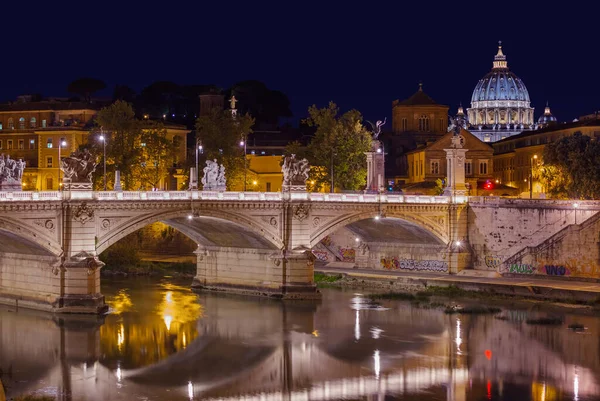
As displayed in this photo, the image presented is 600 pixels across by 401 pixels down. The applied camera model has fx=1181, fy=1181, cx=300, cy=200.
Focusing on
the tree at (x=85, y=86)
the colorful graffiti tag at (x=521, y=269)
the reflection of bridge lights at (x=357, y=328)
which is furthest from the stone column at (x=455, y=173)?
the tree at (x=85, y=86)

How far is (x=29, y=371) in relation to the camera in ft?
139

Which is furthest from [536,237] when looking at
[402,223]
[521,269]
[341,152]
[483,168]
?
[483,168]

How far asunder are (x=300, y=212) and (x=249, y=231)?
2.91m

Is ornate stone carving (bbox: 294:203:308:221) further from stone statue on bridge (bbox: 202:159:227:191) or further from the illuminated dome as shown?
the illuminated dome

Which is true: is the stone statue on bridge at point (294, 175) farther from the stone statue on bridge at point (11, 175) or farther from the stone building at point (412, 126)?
the stone building at point (412, 126)

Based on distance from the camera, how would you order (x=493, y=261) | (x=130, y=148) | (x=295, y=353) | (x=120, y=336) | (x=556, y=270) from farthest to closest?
(x=130, y=148) → (x=493, y=261) → (x=556, y=270) → (x=120, y=336) → (x=295, y=353)

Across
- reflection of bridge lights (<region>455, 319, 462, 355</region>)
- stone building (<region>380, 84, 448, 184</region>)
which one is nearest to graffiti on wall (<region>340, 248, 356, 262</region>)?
reflection of bridge lights (<region>455, 319, 462, 355</region>)

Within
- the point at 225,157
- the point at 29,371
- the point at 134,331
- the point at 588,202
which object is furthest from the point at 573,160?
the point at 29,371

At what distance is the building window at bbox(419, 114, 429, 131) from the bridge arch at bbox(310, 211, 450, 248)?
160 ft

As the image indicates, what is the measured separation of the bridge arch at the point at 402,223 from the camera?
61.8 metres

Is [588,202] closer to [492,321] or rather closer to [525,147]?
[492,321]

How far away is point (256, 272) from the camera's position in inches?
2443

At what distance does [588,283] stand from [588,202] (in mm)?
4762

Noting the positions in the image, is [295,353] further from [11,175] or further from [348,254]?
[348,254]
